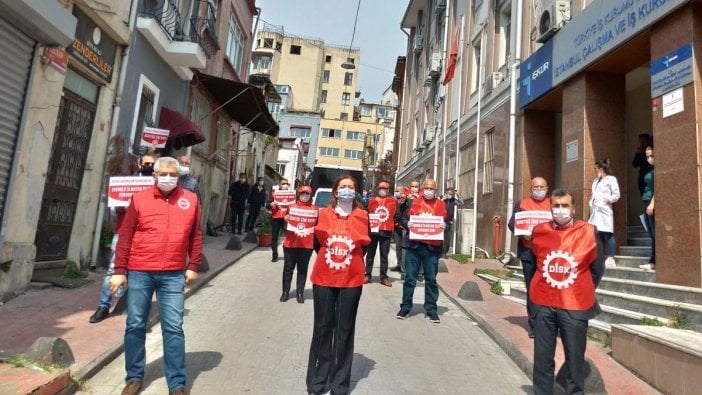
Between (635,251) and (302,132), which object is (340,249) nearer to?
(635,251)

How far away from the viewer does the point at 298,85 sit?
61.7 metres

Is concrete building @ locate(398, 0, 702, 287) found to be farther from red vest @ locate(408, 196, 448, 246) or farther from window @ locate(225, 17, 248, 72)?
window @ locate(225, 17, 248, 72)

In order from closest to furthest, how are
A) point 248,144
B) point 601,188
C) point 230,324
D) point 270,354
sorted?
1. point 270,354
2. point 230,324
3. point 601,188
4. point 248,144

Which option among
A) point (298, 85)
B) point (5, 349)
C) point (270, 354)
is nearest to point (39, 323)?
point (5, 349)

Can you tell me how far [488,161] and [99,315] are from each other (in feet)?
39.9

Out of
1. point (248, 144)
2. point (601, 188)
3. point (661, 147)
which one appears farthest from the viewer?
point (248, 144)

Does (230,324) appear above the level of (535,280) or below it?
below

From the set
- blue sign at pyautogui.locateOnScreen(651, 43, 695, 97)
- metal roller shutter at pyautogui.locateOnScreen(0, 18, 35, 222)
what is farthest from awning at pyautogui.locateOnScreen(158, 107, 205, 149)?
blue sign at pyautogui.locateOnScreen(651, 43, 695, 97)

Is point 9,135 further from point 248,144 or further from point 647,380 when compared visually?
point 248,144

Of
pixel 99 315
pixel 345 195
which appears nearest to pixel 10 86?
pixel 99 315

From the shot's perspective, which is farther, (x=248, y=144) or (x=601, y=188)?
(x=248, y=144)

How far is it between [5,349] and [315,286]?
9.87 ft

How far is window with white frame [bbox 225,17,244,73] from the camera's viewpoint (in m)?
17.8

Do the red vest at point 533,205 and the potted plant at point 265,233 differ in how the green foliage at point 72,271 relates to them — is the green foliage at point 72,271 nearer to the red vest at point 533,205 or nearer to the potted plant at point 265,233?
the red vest at point 533,205
